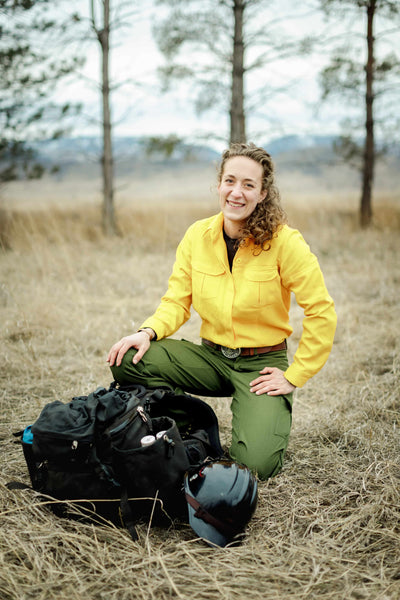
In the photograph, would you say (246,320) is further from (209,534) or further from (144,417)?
(209,534)

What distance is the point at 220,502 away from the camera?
1.86m

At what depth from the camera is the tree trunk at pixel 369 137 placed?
34.1 feet

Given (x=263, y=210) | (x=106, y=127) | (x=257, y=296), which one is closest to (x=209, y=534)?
(x=257, y=296)

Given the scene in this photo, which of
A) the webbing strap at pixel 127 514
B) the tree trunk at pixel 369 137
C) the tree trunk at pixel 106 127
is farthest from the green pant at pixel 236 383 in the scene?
the tree trunk at pixel 369 137

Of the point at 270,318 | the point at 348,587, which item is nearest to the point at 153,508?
the point at 348,587

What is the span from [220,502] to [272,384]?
0.81 m

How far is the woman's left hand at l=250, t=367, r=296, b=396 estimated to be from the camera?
251cm

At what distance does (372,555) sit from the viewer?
1851mm

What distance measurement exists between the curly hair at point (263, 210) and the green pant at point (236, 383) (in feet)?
2.34

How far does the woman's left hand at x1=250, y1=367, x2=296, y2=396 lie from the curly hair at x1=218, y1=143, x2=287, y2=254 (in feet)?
2.31

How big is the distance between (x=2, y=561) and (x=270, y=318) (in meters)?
1.75

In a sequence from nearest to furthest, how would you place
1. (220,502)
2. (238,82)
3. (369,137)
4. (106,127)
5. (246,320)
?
(220,502), (246,320), (238,82), (106,127), (369,137)

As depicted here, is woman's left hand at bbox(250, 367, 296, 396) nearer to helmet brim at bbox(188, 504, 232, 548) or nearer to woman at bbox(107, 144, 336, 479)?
woman at bbox(107, 144, 336, 479)

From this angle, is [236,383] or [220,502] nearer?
[220,502]
